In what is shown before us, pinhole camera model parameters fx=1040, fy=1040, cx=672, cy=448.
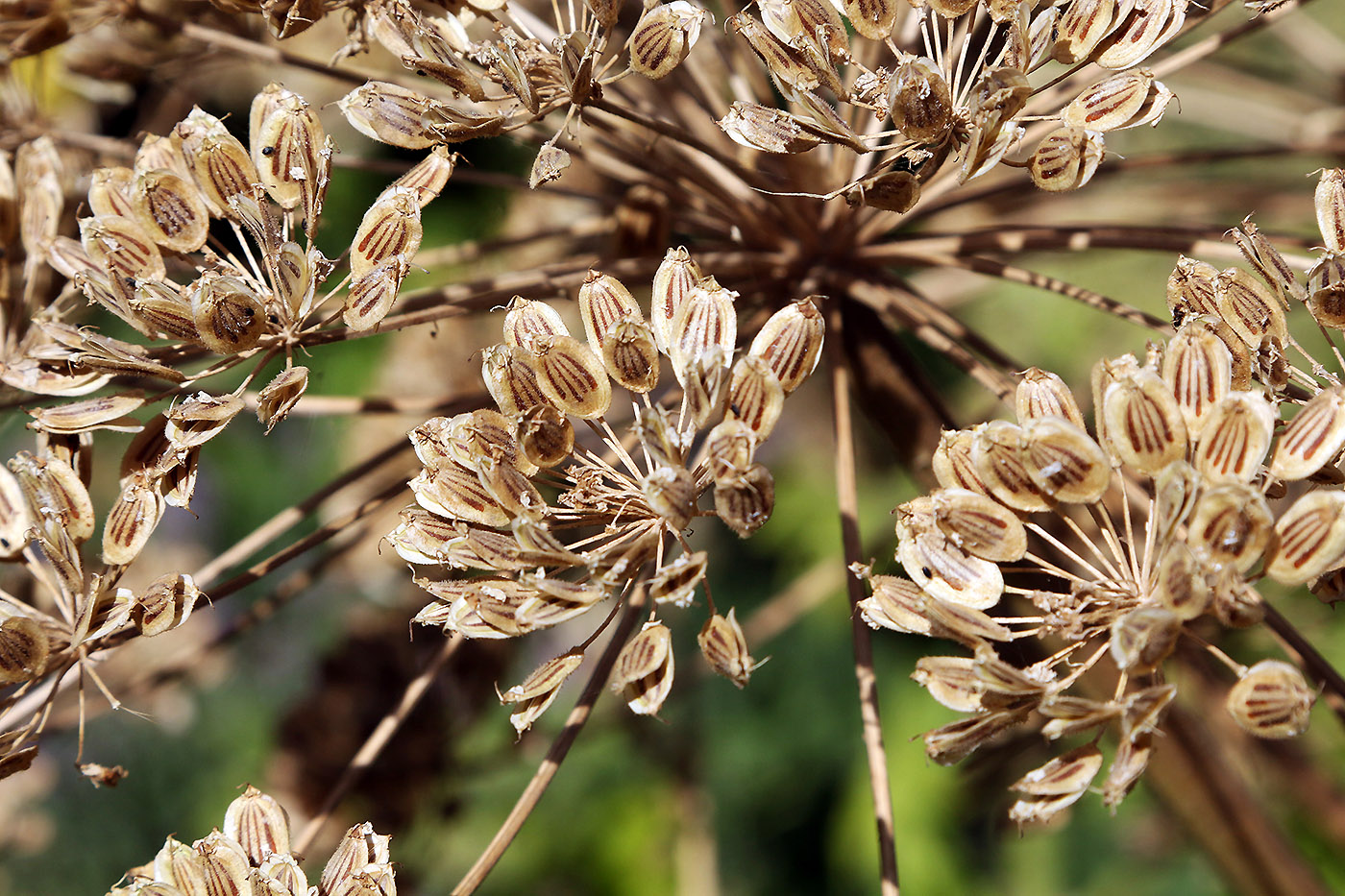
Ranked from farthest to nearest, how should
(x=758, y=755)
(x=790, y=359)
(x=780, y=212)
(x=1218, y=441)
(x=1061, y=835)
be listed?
1. (x=758, y=755)
2. (x=1061, y=835)
3. (x=780, y=212)
4. (x=790, y=359)
5. (x=1218, y=441)

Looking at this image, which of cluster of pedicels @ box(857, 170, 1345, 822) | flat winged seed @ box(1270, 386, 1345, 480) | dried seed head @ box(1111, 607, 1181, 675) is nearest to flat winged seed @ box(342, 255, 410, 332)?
cluster of pedicels @ box(857, 170, 1345, 822)

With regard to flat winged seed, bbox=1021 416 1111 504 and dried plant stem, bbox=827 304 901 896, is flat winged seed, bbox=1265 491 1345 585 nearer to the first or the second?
flat winged seed, bbox=1021 416 1111 504

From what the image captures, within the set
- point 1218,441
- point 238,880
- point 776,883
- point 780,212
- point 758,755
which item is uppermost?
point 1218,441

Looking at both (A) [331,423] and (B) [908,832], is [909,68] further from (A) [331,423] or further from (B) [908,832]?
(A) [331,423]

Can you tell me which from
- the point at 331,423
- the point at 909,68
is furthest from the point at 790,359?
the point at 331,423

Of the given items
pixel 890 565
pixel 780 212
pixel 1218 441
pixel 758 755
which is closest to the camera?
pixel 1218 441

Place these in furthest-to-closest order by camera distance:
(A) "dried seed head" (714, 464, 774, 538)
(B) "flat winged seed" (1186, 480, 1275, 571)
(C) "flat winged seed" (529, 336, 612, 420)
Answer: (C) "flat winged seed" (529, 336, 612, 420) → (A) "dried seed head" (714, 464, 774, 538) → (B) "flat winged seed" (1186, 480, 1275, 571)

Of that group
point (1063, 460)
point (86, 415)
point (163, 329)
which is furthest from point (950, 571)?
point (86, 415)
